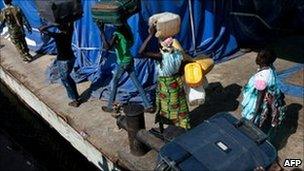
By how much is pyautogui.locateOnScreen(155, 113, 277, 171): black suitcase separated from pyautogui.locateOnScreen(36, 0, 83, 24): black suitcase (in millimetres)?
3489

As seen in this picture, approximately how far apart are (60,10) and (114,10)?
1083 mm

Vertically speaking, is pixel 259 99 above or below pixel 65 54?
above

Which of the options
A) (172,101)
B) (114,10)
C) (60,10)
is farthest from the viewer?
(60,10)

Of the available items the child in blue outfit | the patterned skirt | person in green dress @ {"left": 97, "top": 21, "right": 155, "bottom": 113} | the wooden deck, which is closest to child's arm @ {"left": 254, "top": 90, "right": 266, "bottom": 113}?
the child in blue outfit

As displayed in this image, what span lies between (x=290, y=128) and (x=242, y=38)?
3.29m

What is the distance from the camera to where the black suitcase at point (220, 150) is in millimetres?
4031

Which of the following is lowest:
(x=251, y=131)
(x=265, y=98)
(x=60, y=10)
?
(x=265, y=98)

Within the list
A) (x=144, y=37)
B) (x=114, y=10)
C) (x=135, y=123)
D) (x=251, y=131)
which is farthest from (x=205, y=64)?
(x=144, y=37)

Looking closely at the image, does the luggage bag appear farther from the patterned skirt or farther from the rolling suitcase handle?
the rolling suitcase handle

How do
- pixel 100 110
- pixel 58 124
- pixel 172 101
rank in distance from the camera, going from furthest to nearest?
pixel 58 124, pixel 100 110, pixel 172 101

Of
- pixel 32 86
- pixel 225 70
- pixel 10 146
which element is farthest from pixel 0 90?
pixel 225 70

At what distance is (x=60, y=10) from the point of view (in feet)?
22.3

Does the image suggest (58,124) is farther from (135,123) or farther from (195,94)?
(195,94)

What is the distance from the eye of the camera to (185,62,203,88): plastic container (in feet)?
19.0
